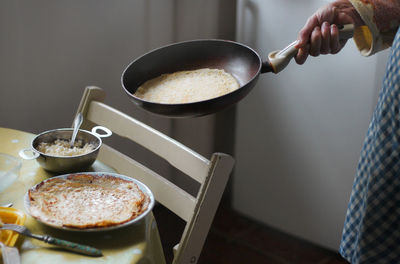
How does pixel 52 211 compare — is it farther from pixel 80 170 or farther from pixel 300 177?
pixel 300 177

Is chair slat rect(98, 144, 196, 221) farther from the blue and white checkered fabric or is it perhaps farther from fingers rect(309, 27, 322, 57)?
fingers rect(309, 27, 322, 57)

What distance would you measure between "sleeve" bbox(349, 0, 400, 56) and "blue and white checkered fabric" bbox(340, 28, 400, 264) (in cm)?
28

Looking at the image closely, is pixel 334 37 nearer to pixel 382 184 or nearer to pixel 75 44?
pixel 382 184

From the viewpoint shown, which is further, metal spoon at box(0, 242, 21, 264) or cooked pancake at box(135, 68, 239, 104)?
cooked pancake at box(135, 68, 239, 104)

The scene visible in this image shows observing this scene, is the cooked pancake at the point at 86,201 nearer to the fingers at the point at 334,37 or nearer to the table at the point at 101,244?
the table at the point at 101,244

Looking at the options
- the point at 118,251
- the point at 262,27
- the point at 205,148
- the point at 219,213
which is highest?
the point at 262,27

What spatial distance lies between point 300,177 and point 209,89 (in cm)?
104

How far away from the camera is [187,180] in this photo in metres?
2.32

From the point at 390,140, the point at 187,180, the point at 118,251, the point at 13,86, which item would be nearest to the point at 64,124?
the point at 13,86

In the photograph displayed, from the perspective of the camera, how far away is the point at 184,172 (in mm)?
1077

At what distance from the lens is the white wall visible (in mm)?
1792

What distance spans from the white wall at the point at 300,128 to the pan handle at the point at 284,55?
0.59m

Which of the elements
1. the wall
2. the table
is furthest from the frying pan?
the wall

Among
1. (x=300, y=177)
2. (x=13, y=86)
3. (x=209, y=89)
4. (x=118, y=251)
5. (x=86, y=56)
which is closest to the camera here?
(x=118, y=251)
